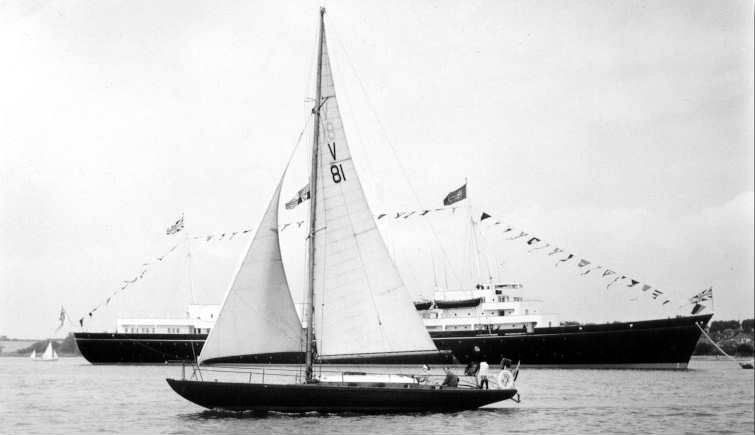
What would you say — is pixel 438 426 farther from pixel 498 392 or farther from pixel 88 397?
pixel 88 397

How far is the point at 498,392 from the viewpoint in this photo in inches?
1104

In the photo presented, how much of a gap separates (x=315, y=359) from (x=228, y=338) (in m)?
2.90

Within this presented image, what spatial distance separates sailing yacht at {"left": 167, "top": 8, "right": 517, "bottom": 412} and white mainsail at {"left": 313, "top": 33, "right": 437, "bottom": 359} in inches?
1.3

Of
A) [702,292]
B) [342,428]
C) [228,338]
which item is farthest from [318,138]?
[702,292]

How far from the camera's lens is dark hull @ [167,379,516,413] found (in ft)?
84.7

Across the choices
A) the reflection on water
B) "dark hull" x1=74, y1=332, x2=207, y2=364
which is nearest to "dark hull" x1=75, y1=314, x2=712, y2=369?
"dark hull" x1=74, y1=332, x2=207, y2=364

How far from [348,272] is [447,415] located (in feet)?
18.4

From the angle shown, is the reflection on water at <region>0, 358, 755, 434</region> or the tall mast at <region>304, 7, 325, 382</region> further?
the tall mast at <region>304, 7, 325, 382</region>

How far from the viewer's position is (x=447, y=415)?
2708 cm

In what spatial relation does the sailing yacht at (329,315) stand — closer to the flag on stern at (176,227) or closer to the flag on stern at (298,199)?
the flag on stern at (298,199)

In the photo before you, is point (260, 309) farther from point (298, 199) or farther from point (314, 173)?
point (298, 199)

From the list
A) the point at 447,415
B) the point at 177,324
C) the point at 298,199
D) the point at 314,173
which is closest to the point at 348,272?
the point at 314,173

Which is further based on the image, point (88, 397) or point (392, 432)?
point (88, 397)

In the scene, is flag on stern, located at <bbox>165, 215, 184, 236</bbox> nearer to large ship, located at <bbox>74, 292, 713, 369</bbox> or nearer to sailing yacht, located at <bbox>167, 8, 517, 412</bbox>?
large ship, located at <bbox>74, 292, 713, 369</bbox>
